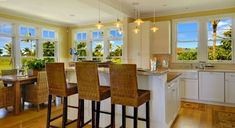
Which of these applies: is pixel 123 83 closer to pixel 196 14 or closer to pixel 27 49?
pixel 196 14

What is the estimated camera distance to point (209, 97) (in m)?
5.02

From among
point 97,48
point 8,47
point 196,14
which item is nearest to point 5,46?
point 8,47

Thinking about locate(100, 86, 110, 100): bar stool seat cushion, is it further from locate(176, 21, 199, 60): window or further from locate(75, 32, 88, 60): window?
locate(75, 32, 88, 60): window

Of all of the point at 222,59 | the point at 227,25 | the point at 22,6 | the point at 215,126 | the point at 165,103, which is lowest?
the point at 215,126

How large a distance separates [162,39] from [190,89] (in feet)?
6.07

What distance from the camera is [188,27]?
19.6 feet

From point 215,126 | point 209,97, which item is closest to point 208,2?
point 209,97

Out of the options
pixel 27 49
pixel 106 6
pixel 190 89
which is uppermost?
pixel 106 6

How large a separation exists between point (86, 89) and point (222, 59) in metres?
4.59

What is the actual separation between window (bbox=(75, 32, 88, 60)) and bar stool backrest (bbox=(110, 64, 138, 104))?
6.01m

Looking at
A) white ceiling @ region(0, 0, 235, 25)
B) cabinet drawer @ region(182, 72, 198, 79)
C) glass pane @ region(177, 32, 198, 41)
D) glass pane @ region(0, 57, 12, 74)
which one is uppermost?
white ceiling @ region(0, 0, 235, 25)

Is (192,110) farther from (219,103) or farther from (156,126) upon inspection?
(156,126)

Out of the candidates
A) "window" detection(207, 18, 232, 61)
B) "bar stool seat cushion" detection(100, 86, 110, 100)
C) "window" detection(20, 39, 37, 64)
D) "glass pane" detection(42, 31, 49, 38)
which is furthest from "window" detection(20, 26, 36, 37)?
"window" detection(207, 18, 232, 61)

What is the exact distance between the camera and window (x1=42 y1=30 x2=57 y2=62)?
25.1 ft
